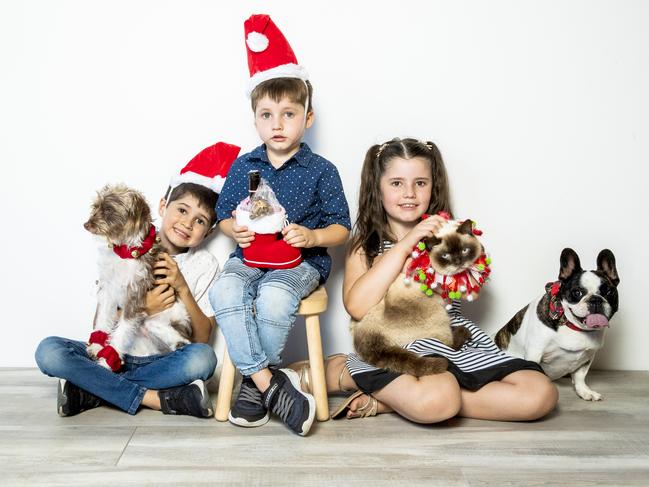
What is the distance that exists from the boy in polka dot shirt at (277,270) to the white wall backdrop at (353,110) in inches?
11.6

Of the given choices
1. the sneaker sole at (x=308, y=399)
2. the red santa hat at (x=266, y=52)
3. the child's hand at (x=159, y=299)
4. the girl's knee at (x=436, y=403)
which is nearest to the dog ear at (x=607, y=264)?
the girl's knee at (x=436, y=403)

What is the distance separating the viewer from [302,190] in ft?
6.98

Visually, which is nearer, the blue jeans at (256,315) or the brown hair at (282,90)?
the blue jeans at (256,315)

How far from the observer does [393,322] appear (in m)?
2.04

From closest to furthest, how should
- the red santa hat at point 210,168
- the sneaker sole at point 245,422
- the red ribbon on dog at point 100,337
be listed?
the sneaker sole at point 245,422
the red ribbon on dog at point 100,337
the red santa hat at point 210,168

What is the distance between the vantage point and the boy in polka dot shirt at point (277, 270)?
6.28 ft

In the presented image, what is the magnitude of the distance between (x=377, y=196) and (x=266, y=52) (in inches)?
22.2

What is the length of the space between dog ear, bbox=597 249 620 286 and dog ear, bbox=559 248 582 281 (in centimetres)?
6

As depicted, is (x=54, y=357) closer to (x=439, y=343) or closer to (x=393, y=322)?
(x=393, y=322)

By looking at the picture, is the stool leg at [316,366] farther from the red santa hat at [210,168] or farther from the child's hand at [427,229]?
the red santa hat at [210,168]

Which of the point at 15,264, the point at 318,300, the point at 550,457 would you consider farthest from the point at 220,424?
the point at 15,264

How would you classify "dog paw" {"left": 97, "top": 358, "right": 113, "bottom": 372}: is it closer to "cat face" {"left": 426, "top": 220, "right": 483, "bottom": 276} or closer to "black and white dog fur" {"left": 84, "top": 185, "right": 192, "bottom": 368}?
"black and white dog fur" {"left": 84, "top": 185, "right": 192, "bottom": 368}

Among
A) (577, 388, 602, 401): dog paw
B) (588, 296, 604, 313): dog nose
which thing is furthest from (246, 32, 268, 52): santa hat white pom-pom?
(577, 388, 602, 401): dog paw

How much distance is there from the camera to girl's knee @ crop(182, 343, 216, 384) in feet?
6.81
